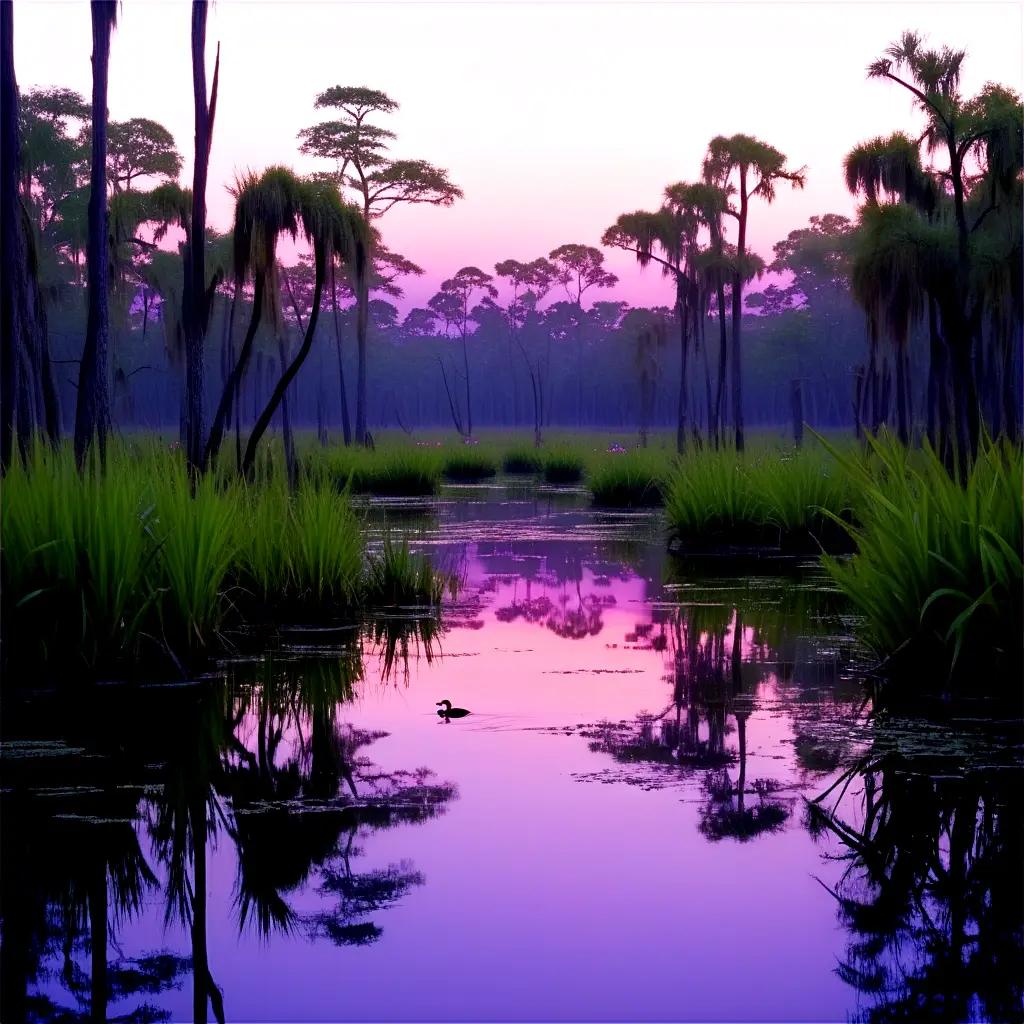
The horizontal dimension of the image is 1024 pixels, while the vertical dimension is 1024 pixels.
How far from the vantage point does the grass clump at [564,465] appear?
3600 centimetres

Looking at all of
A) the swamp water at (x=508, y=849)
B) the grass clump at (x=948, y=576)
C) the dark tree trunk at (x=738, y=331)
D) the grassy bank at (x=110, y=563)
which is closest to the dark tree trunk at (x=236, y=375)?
the grassy bank at (x=110, y=563)

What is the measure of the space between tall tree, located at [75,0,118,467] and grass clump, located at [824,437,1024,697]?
993cm

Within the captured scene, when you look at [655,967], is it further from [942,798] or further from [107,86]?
[107,86]

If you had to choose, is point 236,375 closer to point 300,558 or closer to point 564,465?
point 300,558

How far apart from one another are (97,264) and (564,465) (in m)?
22.0

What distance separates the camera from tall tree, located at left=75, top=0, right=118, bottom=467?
48.5 ft

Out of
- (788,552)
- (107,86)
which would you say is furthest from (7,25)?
(788,552)

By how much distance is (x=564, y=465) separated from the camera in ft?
119

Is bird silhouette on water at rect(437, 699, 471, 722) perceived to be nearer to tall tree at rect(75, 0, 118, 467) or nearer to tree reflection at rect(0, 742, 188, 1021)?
tree reflection at rect(0, 742, 188, 1021)

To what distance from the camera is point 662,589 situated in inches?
500

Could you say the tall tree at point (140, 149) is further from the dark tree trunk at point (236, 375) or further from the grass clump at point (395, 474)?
the dark tree trunk at point (236, 375)

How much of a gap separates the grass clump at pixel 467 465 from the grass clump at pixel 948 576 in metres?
29.8

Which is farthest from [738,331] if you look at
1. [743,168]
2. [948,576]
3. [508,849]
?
[508,849]

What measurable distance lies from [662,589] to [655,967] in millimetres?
9208
